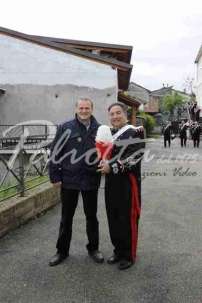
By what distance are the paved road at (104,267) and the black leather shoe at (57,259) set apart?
0.19 feet

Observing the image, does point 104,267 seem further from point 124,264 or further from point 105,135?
point 105,135

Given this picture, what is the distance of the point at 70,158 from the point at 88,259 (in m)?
1.19

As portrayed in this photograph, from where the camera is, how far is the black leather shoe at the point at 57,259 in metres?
4.57

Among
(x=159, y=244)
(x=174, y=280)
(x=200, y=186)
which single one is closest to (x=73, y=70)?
(x=200, y=186)

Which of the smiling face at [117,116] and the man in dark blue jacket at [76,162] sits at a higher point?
the smiling face at [117,116]

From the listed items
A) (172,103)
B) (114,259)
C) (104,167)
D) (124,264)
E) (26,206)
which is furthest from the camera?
(172,103)

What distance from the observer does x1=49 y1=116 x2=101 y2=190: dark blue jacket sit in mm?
4582

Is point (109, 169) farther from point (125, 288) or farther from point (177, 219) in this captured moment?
point (177, 219)

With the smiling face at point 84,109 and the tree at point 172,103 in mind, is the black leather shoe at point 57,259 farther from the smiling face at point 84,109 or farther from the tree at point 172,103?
the tree at point 172,103

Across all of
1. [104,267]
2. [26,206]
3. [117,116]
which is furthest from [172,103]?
[104,267]

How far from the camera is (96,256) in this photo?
15.5 feet

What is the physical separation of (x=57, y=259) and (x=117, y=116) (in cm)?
172

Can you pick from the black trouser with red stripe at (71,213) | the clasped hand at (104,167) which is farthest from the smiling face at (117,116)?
the black trouser with red stripe at (71,213)

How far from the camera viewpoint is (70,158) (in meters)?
4.62
